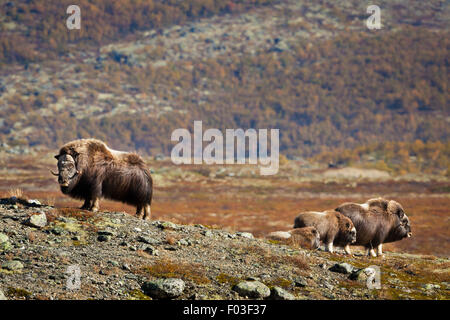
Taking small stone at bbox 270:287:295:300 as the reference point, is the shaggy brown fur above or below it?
below

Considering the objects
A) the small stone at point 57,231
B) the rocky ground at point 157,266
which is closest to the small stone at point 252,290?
the rocky ground at point 157,266

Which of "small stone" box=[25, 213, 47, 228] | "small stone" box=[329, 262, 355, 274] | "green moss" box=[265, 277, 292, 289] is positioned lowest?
"small stone" box=[329, 262, 355, 274]

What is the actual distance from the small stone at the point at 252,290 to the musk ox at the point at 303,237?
6276 mm

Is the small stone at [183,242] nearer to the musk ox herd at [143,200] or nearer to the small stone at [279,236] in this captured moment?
the musk ox herd at [143,200]

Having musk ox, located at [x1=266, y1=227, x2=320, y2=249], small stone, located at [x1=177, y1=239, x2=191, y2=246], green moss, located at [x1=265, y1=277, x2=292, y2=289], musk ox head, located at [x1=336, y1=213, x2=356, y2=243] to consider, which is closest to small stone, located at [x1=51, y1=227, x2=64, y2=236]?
small stone, located at [x1=177, y1=239, x2=191, y2=246]

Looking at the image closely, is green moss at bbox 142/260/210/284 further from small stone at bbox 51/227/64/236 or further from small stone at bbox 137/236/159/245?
small stone at bbox 51/227/64/236

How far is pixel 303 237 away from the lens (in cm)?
1725

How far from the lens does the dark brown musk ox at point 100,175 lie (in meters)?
14.6

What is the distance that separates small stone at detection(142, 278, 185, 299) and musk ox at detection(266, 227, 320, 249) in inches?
274

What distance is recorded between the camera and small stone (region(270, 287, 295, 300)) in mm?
10289

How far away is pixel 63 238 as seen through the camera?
12273 millimetres

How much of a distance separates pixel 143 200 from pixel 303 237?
4.79 meters

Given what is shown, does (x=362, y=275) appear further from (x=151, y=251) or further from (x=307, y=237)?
(x=307, y=237)
